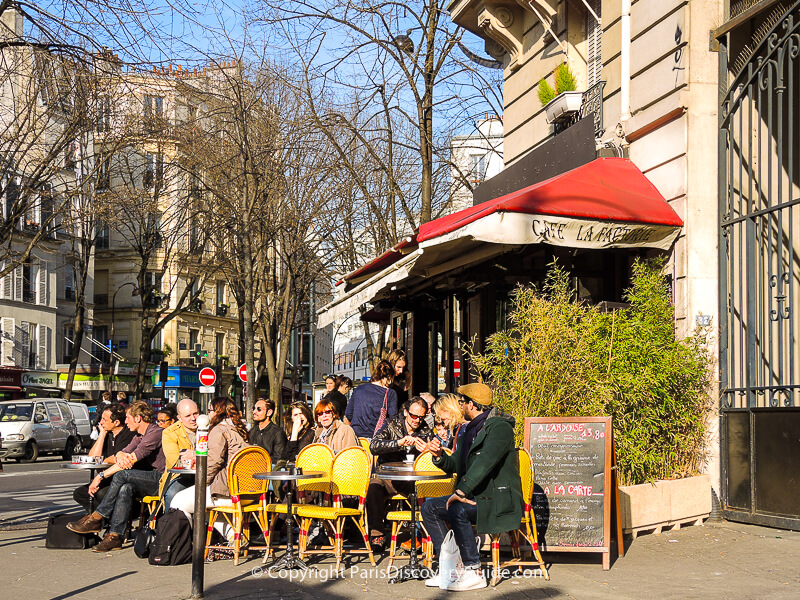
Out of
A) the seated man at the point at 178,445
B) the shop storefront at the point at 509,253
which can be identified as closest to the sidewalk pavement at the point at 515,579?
the seated man at the point at 178,445

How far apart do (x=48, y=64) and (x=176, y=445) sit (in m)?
4.32

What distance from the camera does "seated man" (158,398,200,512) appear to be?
9406mm

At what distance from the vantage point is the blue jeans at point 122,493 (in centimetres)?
961

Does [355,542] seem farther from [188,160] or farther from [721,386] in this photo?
[188,160]

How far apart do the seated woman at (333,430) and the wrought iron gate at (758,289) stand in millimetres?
4001

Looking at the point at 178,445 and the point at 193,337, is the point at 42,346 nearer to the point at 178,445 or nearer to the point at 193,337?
the point at 193,337

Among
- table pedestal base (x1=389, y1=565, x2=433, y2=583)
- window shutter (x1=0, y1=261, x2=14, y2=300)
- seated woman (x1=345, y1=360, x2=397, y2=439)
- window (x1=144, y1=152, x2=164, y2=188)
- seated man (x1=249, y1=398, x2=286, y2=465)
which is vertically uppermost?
window (x1=144, y1=152, x2=164, y2=188)

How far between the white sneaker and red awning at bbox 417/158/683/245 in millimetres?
4031

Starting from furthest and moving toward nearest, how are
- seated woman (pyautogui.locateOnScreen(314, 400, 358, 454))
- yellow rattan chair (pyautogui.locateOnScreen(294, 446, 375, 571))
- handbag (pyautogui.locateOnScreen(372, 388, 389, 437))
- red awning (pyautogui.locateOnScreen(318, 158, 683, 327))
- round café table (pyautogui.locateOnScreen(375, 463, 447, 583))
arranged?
handbag (pyautogui.locateOnScreen(372, 388, 389, 437))
red awning (pyautogui.locateOnScreen(318, 158, 683, 327))
seated woman (pyautogui.locateOnScreen(314, 400, 358, 454))
yellow rattan chair (pyautogui.locateOnScreen(294, 446, 375, 571))
round café table (pyautogui.locateOnScreen(375, 463, 447, 583))

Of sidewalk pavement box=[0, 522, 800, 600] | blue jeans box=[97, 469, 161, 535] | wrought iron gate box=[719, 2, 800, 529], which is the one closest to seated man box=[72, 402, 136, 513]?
blue jeans box=[97, 469, 161, 535]

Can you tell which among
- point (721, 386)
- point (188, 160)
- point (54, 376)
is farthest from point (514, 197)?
point (54, 376)

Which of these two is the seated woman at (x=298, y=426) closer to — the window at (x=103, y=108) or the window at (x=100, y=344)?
the window at (x=103, y=108)

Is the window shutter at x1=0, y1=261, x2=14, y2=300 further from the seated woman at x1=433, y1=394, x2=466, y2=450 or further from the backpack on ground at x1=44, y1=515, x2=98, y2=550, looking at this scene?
the seated woman at x1=433, y1=394, x2=466, y2=450

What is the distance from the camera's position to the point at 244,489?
880cm
